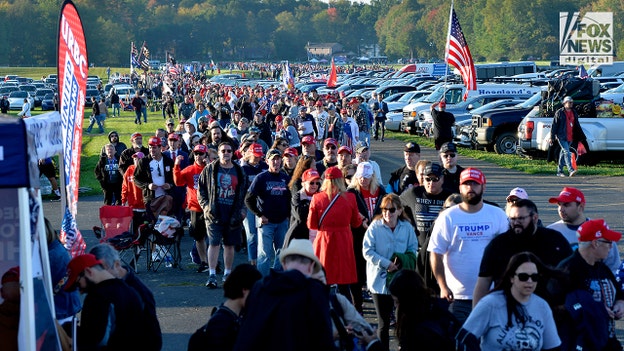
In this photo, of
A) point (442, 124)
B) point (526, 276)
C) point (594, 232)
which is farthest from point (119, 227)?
point (442, 124)

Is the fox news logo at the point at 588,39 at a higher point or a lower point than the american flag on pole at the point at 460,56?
higher

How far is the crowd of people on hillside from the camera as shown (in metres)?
6.10

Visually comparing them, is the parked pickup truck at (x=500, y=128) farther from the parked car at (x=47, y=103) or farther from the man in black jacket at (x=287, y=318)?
the parked car at (x=47, y=103)

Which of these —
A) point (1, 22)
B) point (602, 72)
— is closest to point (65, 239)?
point (602, 72)

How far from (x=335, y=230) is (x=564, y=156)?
14.3 meters

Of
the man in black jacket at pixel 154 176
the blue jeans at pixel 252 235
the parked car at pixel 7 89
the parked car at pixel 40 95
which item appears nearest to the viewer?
the blue jeans at pixel 252 235

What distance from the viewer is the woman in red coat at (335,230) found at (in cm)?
978

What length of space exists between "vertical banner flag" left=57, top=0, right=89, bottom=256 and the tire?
21356 millimetres

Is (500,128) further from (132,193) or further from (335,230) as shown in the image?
(335,230)

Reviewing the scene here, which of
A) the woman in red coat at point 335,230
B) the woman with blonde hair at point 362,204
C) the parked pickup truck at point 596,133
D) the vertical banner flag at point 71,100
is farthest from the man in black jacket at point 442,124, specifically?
the vertical banner flag at point 71,100

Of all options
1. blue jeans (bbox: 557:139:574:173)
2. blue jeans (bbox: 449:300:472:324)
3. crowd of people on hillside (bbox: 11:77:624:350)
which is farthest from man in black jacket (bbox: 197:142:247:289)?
blue jeans (bbox: 557:139:574:173)

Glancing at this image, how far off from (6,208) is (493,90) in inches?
1282

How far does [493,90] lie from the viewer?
1517 inches

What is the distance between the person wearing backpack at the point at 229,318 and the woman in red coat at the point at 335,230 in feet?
11.5
